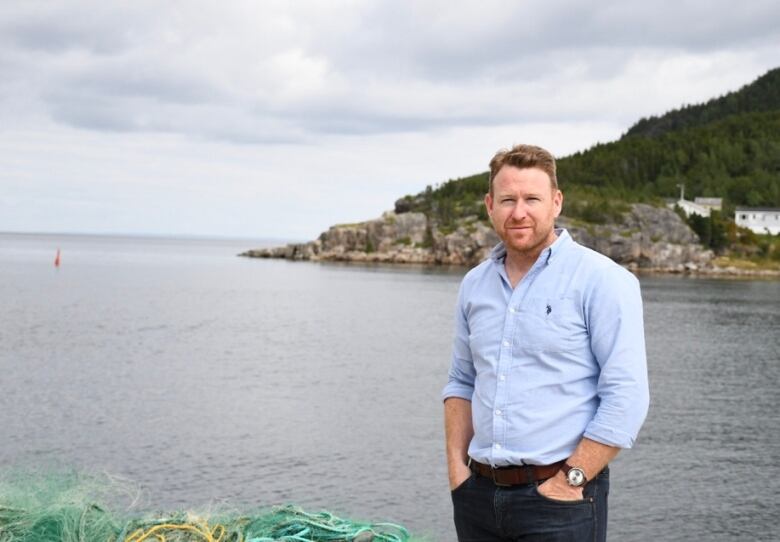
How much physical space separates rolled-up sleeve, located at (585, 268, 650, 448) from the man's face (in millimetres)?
328

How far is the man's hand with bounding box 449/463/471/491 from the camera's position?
3473 mm

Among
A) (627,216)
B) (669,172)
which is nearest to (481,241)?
(627,216)

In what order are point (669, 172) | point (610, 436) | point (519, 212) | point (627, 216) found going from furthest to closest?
point (669, 172), point (627, 216), point (519, 212), point (610, 436)

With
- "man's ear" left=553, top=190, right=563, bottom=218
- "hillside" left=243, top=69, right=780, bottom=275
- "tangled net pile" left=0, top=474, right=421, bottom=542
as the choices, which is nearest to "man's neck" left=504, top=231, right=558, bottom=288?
"man's ear" left=553, top=190, right=563, bottom=218

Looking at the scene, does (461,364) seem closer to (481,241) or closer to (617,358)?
(617,358)

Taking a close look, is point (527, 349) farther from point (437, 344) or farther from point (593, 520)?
point (437, 344)

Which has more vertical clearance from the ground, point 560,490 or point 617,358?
point 617,358

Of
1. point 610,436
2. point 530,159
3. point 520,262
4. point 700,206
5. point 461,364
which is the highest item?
point 700,206

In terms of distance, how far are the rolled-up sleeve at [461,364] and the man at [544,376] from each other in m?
0.19

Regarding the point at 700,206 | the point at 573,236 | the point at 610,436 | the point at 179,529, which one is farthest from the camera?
the point at 700,206

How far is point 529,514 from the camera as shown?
3213 millimetres

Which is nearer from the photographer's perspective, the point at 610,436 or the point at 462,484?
the point at 610,436

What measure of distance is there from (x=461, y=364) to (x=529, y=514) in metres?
0.75

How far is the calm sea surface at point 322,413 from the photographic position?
15.0 meters
